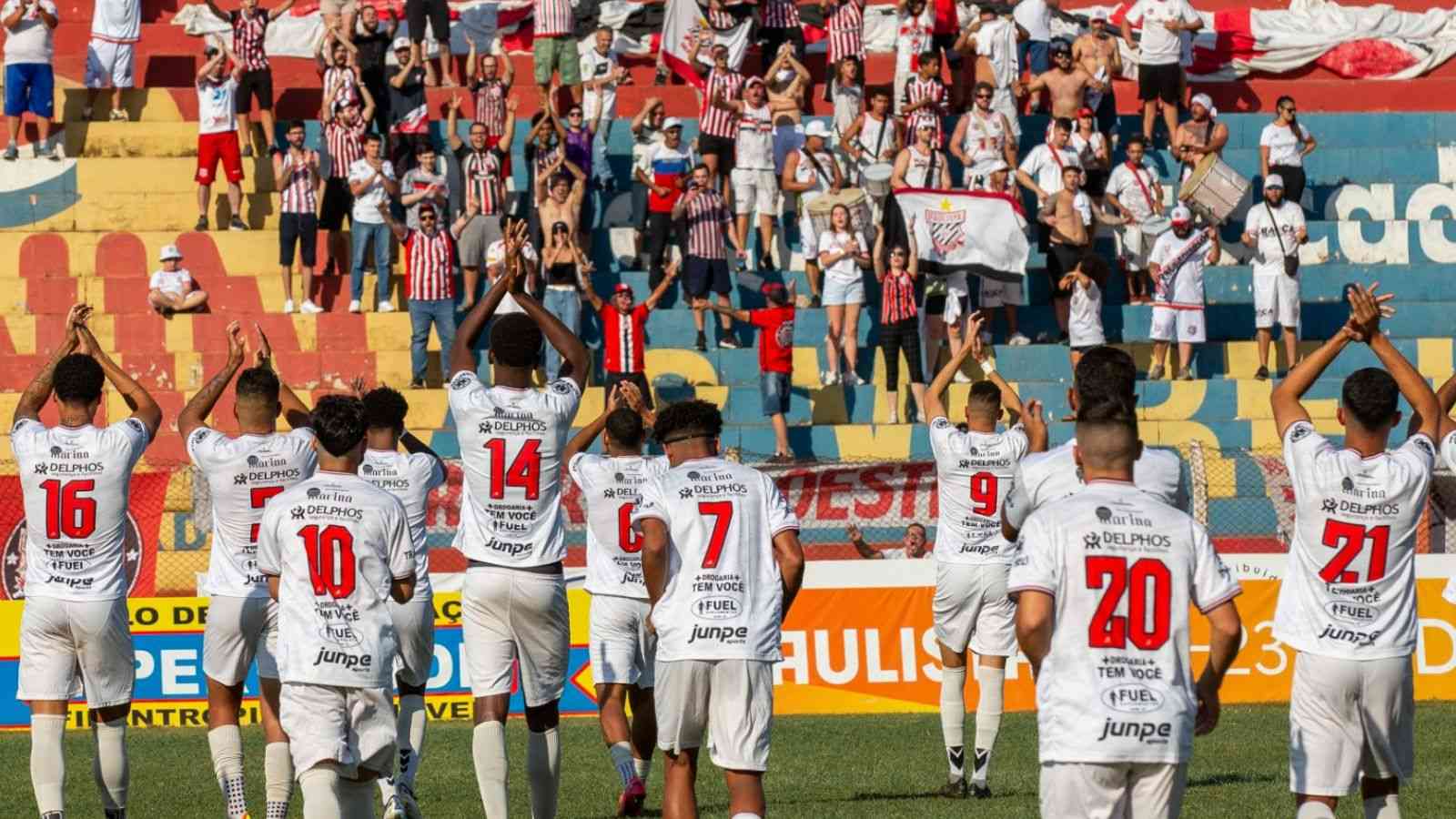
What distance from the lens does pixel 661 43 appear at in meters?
31.0

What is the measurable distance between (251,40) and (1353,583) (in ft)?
70.7

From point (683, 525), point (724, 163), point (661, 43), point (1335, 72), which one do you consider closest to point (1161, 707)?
point (683, 525)

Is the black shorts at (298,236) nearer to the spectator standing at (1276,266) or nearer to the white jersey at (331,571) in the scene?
the spectator standing at (1276,266)

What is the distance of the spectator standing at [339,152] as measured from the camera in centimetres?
2709

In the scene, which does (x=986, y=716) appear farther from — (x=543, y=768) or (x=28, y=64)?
(x=28, y=64)

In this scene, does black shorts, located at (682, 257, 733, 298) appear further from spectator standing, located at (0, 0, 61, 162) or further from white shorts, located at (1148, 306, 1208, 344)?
spectator standing, located at (0, 0, 61, 162)

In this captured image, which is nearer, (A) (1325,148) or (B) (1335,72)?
(A) (1325,148)

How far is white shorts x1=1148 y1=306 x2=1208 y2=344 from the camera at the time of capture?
87.6ft

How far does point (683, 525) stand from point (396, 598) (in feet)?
4.59

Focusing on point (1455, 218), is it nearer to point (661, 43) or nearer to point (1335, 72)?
point (1335, 72)

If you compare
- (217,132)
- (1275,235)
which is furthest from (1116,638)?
(217,132)

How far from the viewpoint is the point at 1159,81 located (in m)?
30.0

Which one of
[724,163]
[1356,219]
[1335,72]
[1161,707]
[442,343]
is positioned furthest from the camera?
[1335,72]

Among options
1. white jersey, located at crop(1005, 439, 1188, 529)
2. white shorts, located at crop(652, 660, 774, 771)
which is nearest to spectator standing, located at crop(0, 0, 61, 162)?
white jersey, located at crop(1005, 439, 1188, 529)
